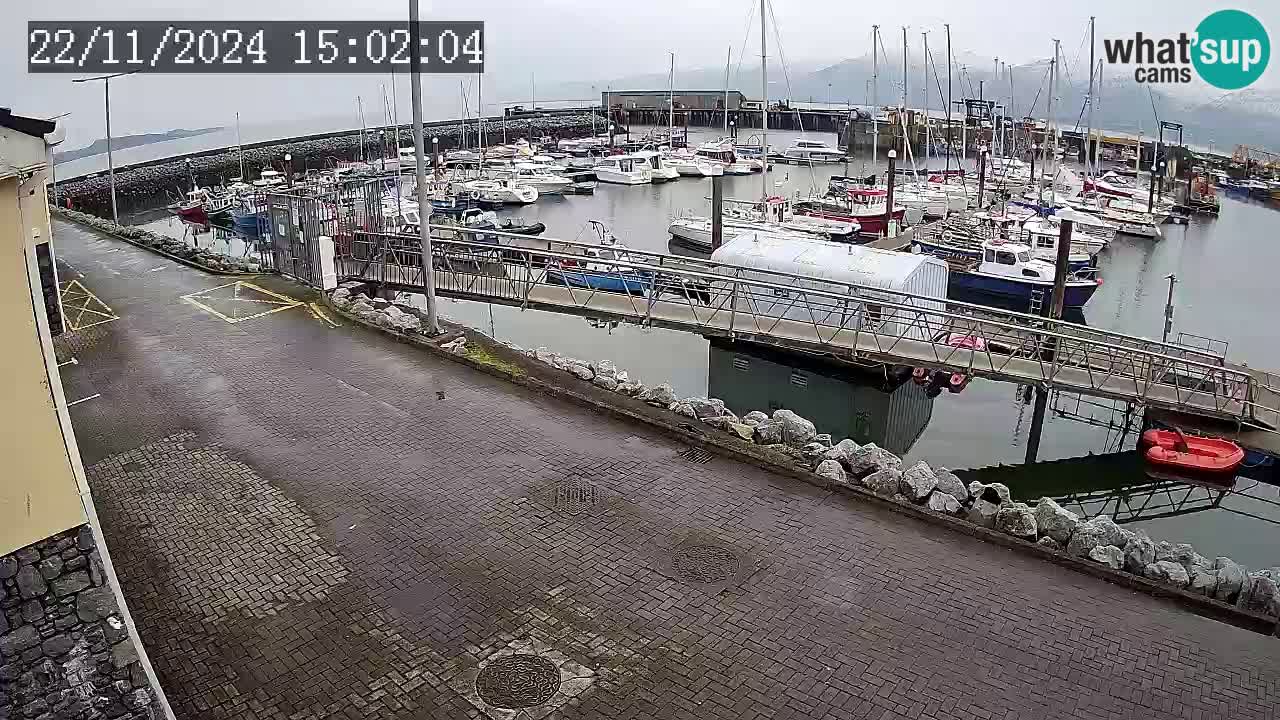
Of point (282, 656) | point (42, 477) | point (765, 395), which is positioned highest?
point (42, 477)

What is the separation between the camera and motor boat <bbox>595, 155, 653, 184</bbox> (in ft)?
207

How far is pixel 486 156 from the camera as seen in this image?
69688 mm

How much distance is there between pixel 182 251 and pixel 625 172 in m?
42.9

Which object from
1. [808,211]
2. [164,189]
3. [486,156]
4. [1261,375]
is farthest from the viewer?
[486,156]

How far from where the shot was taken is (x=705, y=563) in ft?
30.0

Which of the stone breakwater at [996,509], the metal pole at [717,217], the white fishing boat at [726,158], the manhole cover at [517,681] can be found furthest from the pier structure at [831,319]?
the white fishing boat at [726,158]

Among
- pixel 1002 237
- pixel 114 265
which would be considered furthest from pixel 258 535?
pixel 1002 237

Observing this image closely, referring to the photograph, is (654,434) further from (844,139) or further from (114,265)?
(844,139)

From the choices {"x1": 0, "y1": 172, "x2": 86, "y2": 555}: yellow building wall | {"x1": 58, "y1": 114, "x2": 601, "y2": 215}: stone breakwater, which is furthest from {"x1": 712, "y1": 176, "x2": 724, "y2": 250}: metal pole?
{"x1": 58, "y1": 114, "x2": 601, "y2": 215}: stone breakwater

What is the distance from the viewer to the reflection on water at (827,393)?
62.0ft

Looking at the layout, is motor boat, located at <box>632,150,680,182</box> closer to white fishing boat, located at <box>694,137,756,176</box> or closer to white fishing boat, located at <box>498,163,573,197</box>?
white fishing boat, located at <box>694,137,756,176</box>

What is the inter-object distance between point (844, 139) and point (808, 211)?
5008 cm

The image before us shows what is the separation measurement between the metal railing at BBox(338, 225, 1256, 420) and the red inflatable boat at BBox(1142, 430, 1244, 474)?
2.32 ft

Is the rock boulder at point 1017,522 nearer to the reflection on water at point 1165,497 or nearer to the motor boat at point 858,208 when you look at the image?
the reflection on water at point 1165,497
